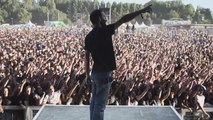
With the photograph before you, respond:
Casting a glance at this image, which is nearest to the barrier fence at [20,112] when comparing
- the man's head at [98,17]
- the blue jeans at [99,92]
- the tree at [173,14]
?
the blue jeans at [99,92]

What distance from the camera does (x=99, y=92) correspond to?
541cm

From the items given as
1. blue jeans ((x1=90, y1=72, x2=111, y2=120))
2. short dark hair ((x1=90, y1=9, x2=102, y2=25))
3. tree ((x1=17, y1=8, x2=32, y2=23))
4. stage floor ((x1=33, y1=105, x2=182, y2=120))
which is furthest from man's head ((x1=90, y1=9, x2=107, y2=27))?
tree ((x1=17, y1=8, x2=32, y2=23))

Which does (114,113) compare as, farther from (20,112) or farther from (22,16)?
(22,16)

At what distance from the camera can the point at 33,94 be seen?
1066cm

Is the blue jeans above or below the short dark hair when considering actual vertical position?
below

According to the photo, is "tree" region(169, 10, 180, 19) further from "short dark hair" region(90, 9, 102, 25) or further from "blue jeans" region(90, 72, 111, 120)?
"short dark hair" region(90, 9, 102, 25)

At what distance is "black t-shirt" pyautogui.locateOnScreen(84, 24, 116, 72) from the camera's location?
5.19m

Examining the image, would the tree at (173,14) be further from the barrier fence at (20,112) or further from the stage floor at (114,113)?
the stage floor at (114,113)

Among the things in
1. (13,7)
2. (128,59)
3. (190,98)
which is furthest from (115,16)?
(190,98)

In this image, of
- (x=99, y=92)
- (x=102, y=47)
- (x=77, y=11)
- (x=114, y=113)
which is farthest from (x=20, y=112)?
(x=77, y=11)

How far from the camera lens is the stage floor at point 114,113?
647cm

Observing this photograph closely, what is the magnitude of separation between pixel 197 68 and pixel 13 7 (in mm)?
92844

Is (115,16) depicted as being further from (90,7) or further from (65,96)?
(65,96)

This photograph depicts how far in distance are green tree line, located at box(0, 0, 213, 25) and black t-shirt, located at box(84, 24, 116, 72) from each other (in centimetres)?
10143
